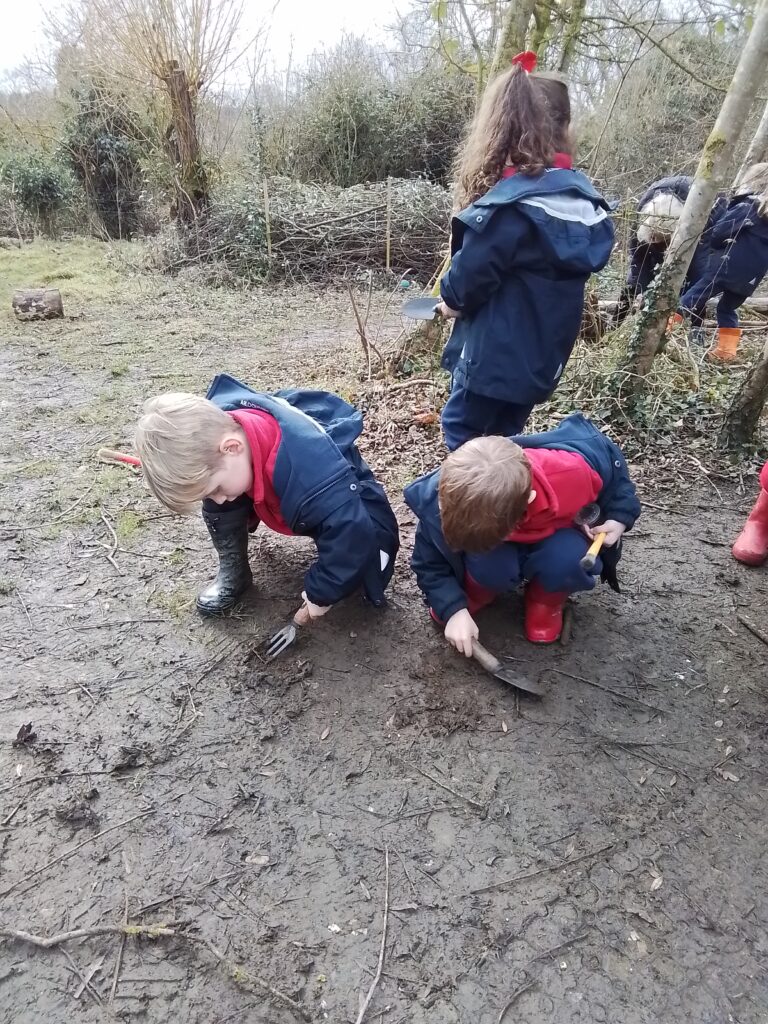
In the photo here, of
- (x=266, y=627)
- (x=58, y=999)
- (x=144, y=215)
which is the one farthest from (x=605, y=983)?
Result: (x=144, y=215)

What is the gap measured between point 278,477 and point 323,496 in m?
0.15

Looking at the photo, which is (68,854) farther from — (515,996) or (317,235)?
(317,235)

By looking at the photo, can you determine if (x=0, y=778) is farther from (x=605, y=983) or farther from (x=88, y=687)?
(x=605, y=983)

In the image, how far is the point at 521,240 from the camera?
2020 millimetres

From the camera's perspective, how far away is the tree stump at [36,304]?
6.40m

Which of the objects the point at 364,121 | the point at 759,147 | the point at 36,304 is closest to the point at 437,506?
the point at 759,147

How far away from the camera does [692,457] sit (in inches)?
133

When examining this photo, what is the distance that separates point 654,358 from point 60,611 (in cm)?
317

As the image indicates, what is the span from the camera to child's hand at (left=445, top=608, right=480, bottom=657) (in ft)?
6.55

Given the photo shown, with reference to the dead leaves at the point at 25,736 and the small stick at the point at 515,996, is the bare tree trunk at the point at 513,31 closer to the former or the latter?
the dead leaves at the point at 25,736

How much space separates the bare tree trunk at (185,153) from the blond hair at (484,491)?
356 inches

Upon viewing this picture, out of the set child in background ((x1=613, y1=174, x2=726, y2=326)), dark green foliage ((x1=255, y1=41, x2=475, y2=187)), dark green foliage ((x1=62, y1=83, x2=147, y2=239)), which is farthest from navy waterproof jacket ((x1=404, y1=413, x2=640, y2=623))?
dark green foliage ((x1=62, y1=83, x2=147, y2=239))

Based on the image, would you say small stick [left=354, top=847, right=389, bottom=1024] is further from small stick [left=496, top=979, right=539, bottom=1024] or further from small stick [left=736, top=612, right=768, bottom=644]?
small stick [left=736, top=612, right=768, bottom=644]

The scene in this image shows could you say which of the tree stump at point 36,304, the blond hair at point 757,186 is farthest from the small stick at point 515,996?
the tree stump at point 36,304
